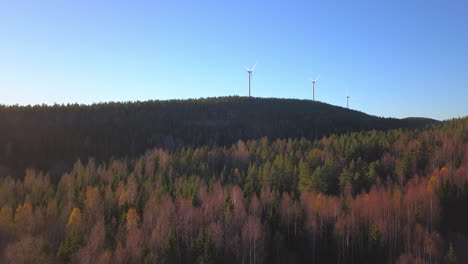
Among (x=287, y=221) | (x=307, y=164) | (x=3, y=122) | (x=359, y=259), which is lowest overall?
(x=359, y=259)

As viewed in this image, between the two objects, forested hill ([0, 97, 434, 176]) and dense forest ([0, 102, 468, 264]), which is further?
forested hill ([0, 97, 434, 176])

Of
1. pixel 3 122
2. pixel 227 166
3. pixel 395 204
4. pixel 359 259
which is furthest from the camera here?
pixel 3 122

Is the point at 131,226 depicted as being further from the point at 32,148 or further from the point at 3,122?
the point at 3,122

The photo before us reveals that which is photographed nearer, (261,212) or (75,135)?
(261,212)

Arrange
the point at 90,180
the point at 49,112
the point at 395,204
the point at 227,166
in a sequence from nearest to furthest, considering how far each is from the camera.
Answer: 1. the point at 395,204
2. the point at 90,180
3. the point at 227,166
4. the point at 49,112

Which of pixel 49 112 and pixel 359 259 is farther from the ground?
pixel 49 112

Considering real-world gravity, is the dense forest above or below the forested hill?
below

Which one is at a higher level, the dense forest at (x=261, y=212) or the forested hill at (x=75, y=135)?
the forested hill at (x=75, y=135)

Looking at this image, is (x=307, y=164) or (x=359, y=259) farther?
(x=307, y=164)

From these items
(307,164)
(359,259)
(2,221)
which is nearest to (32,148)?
(2,221)

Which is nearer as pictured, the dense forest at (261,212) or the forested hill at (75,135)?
the dense forest at (261,212)

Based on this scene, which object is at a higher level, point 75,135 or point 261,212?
point 75,135
